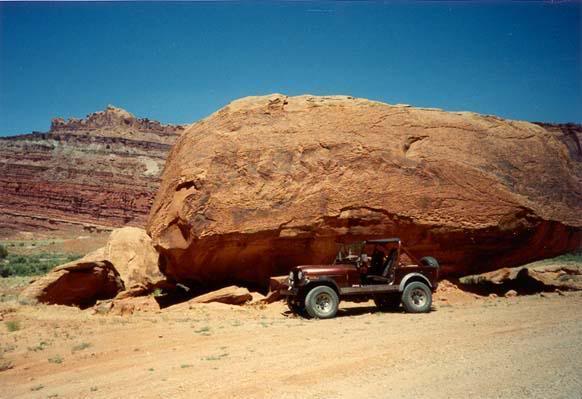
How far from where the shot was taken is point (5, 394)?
566 centimetres

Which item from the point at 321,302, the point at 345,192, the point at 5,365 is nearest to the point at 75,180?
the point at 345,192

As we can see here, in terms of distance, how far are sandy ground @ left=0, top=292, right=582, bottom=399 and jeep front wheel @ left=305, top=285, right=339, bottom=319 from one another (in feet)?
0.80

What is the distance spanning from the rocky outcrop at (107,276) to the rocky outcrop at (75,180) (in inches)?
1879

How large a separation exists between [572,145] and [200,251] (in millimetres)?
68968

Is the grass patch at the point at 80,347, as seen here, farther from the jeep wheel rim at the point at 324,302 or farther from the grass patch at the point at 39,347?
the jeep wheel rim at the point at 324,302

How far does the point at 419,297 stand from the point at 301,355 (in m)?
5.04

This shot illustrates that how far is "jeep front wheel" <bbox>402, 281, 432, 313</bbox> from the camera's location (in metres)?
10.7

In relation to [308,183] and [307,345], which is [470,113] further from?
[307,345]

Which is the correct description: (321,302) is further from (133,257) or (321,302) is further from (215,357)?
(133,257)

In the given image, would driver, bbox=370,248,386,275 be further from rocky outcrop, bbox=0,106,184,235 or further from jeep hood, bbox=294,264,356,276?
rocky outcrop, bbox=0,106,184,235

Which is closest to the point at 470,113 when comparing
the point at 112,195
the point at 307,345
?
the point at 307,345

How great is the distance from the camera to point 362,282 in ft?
36.1

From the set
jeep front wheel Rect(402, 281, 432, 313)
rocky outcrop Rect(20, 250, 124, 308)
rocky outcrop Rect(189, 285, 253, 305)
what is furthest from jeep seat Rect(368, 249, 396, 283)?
rocky outcrop Rect(20, 250, 124, 308)

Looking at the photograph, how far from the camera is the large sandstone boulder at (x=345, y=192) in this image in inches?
499
